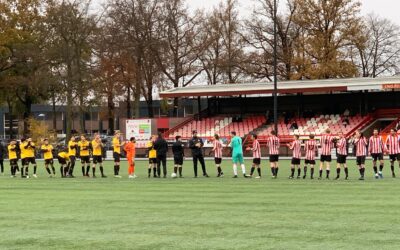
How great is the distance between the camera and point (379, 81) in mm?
54719

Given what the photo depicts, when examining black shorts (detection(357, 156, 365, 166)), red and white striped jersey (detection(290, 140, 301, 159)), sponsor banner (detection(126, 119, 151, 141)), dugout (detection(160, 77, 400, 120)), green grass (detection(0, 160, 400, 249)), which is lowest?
green grass (detection(0, 160, 400, 249))

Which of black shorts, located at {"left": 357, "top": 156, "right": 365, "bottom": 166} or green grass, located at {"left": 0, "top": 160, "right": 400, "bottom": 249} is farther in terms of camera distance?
black shorts, located at {"left": 357, "top": 156, "right": 365, "bottom": 166}

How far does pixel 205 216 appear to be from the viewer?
1550 cm

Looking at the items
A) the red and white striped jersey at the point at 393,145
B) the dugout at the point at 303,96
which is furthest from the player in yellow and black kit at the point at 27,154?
the dugout at the point at 303,96

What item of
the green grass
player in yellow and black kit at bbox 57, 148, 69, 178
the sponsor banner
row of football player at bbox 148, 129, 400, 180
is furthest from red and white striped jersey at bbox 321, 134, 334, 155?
the sponsor banner

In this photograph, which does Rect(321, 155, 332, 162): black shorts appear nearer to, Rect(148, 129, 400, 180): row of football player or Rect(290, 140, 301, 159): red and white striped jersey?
Rect(148, 129, 400, 180): row of football player

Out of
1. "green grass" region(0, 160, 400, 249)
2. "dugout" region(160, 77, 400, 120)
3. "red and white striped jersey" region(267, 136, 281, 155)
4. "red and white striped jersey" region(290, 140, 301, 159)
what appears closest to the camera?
"green grass" region(0, 160, 400, 249)

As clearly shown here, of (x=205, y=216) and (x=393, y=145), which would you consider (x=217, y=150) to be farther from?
(x=205, y=216)

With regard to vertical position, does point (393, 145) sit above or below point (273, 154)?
above

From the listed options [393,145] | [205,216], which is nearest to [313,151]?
[393,145]

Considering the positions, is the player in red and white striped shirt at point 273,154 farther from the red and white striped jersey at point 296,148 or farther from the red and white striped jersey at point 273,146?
the red and white striped jersey at point 296,148

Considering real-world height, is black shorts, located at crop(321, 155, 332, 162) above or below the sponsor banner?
below

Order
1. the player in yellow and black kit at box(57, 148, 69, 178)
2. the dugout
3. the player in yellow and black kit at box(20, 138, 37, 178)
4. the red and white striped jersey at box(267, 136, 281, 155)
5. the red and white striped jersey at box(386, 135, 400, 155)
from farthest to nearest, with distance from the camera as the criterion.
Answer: the dugout
the player in yellow and black kit at box(20, 138, 37, 178)
the player in yellow and black kit at box(57, 148, 69, 178)
the red and white striped jersey at box(267, 136, 281, 155)
the red and white striped jersey at box(386, 135, 400, 155)

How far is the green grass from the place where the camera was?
11961mm
